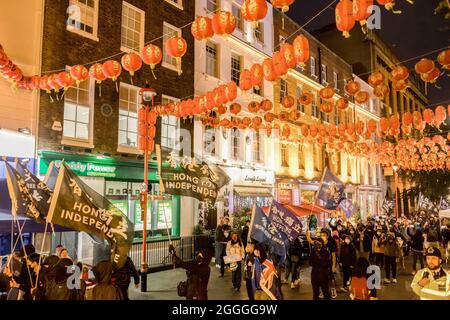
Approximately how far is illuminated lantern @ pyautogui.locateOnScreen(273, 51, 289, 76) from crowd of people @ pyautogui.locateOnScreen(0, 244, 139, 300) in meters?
6.18

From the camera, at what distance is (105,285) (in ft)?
20.7

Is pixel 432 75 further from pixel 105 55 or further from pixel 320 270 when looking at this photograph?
pixel 105 55

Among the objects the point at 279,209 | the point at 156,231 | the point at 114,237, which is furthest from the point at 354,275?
the point at 156,231

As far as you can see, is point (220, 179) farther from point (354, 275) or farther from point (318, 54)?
point (318, 54)

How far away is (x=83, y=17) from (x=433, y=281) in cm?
1437

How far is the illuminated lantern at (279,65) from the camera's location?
9623 mm

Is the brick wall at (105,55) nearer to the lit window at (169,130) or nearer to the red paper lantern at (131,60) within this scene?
the lit window at (169,130)

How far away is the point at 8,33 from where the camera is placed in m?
12.0

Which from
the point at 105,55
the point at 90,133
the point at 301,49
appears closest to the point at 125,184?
the point at 90,133

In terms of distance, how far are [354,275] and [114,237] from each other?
202 inches

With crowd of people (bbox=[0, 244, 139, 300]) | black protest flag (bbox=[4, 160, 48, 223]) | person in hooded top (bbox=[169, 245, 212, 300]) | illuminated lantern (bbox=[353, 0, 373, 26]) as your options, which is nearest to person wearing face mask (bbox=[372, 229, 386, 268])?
person in hooded top (bbox=[169, 245, 212, 300])

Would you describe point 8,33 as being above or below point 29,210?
above
